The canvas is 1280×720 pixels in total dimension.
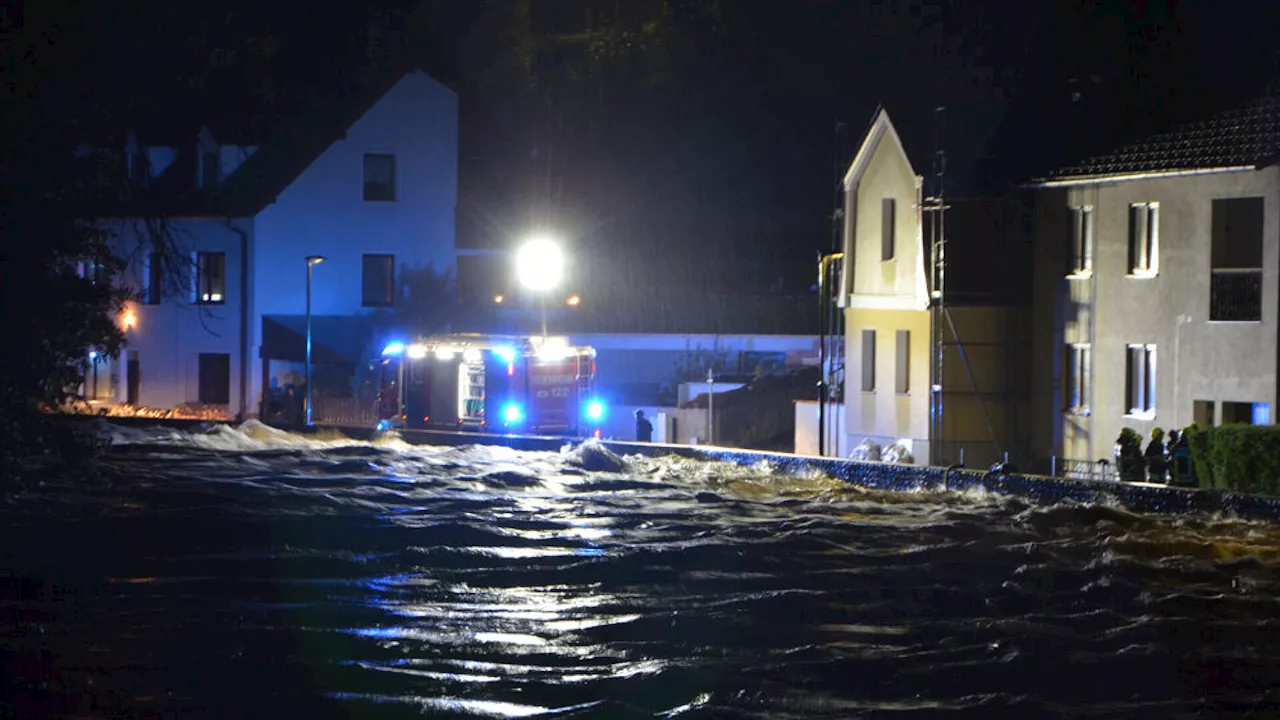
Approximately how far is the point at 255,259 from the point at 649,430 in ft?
58.4

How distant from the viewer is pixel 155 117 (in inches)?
636

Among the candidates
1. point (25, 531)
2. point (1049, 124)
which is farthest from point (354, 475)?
point (1049, 124)

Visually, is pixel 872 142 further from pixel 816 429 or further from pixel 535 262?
pixel 535 262

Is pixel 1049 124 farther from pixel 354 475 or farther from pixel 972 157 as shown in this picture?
pixel 354 475

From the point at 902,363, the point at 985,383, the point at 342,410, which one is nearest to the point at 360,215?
the point at 342,410

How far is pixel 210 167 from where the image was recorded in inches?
2138

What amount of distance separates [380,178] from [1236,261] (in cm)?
3029

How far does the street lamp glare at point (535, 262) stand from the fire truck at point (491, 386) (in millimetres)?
14532

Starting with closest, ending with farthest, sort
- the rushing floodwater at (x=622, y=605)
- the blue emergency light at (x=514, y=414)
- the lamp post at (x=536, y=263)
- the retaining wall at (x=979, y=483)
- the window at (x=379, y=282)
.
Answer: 1. the rushing floodwater at (x=622, y=605)
2. the retaining wall at (x=979, y=483)
3. the blue emergency light at (x=514, y=414)
4. the window at (x=379, y=282)
5. the lamp post at (x=536, y=263)

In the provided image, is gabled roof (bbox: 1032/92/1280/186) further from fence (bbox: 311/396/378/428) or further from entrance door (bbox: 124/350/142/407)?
entrance door (bbox: 124/350/142/407)

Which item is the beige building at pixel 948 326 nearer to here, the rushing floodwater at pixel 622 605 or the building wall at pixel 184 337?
the rushing floodwater at pixel 622 605

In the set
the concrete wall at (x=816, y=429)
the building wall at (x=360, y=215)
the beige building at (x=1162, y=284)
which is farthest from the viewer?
the building wall at (x=360, y=215)

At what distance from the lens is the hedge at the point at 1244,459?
23500mm

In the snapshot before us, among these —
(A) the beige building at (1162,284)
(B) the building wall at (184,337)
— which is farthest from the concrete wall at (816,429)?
(B) the building wall at (184,337)
